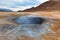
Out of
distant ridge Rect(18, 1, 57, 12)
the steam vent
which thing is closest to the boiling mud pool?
the steam vent

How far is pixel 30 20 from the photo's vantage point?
81cm

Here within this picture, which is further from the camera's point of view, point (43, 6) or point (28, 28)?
point (43, 6)

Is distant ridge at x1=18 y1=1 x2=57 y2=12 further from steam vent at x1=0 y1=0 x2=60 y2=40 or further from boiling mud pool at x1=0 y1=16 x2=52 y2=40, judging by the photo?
boiling mud pool at x1=0 y1=16 x2=52 y2=40

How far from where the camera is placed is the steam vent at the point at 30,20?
68 cm

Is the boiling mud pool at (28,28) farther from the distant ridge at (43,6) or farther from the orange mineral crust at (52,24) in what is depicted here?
the distant ridge at (43,6)

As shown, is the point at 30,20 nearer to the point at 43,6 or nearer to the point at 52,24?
the point at 52,24

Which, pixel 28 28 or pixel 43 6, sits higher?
pixel 43 6

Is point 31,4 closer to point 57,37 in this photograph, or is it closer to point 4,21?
point 4,21

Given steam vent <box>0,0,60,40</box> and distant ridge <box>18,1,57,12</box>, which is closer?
steam vent <box>0,0,60,40</box>

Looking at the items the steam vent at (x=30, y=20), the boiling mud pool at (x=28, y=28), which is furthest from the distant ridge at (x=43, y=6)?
the boiling mud pool at (x=28, y=28)

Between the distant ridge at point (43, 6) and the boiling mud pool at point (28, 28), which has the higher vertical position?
the distant ridge at point (43, 6)

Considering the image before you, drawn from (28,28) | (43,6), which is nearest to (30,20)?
(28,28)

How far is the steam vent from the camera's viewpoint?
678mm

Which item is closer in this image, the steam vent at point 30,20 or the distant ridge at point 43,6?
the steam vent at point 30,20
